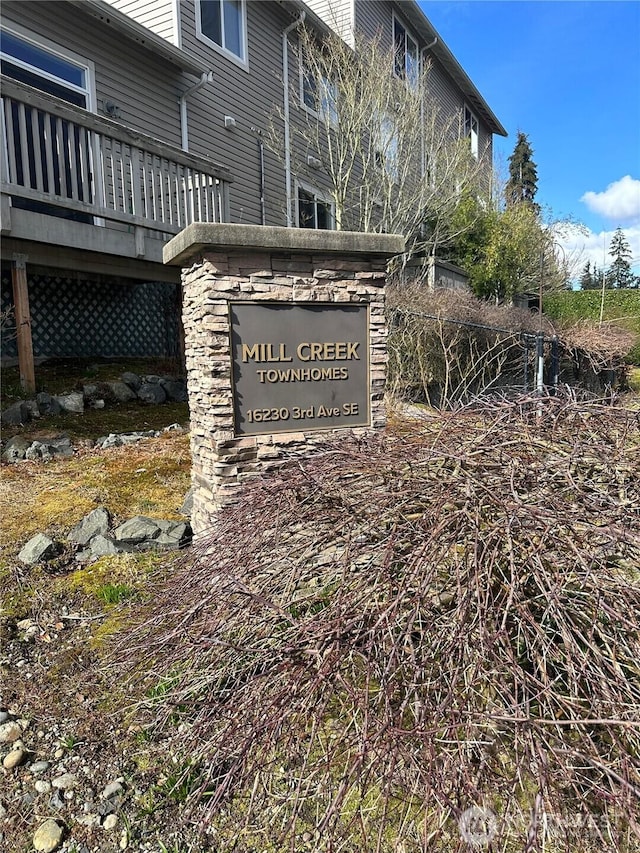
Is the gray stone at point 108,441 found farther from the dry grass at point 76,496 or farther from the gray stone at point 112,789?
the gray stone at point 112,789

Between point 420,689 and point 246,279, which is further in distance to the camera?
point 246,279

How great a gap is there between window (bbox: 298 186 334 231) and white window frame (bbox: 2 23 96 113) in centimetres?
557

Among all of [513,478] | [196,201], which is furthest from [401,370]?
[513,478]

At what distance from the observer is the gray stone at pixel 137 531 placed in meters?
3.71

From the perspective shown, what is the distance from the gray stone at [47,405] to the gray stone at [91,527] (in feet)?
10.9

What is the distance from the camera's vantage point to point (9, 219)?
5805 millimetres

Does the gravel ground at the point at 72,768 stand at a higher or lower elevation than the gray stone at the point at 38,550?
lower

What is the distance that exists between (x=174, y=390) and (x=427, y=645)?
710 centimetres

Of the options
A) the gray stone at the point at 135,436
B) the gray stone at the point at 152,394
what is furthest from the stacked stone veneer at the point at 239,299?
the gray stone at the point at 152,394

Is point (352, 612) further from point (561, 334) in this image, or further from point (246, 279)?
point (561, 334)

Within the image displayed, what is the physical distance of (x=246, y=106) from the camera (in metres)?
11.7

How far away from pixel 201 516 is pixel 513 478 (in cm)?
249

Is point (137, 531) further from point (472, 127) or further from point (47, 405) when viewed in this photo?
point (472, 127)

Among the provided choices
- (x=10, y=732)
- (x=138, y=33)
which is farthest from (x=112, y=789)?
(x=138, y=33)
